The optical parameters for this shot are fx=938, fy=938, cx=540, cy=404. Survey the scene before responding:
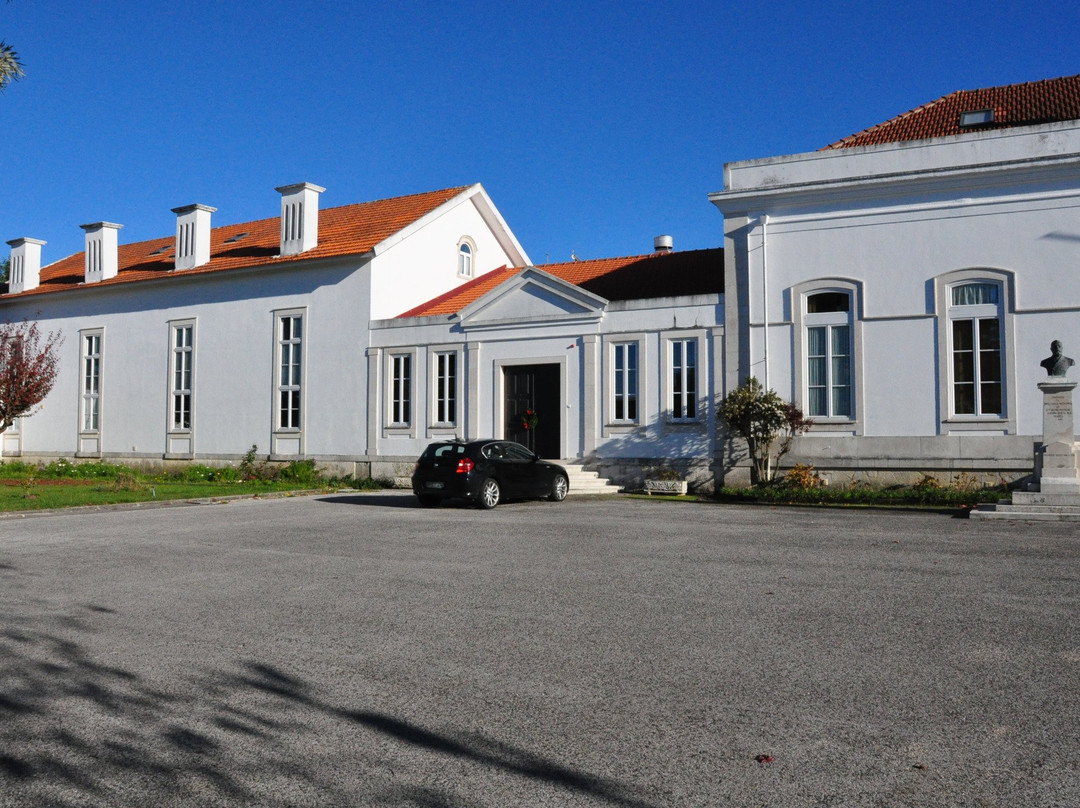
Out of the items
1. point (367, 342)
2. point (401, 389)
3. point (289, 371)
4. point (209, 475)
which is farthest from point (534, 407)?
point (209, 475)

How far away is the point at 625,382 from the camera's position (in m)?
23.1

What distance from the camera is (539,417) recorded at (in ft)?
80.1

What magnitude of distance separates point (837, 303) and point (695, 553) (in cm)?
1172

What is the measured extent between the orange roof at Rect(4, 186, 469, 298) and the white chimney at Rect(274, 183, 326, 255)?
14.0 inches

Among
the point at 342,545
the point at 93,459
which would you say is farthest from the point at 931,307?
the point at 93,459

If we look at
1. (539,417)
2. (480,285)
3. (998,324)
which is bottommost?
(539,417)

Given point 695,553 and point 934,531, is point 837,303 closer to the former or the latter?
point 934,531

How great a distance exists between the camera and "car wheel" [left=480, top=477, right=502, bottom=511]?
18328mm

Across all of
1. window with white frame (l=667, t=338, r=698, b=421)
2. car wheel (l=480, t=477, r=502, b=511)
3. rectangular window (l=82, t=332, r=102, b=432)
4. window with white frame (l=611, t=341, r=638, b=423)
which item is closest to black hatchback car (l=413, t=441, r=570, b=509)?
car wheel (l=480, t=477, r=502, b=511)

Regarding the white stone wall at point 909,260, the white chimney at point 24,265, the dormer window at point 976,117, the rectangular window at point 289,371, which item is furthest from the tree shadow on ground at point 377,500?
the white chimney at point 24,265

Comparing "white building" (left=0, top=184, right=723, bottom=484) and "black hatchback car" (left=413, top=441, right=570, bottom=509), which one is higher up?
"white building" (left=0, top=184, right=723, bottom=484)

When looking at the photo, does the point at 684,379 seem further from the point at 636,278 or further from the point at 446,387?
the point at 446,387

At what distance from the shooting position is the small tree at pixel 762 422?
2055cm

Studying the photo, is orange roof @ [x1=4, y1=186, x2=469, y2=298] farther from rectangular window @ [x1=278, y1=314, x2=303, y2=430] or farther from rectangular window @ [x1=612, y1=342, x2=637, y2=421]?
rectangular window @ [x1=612, y1=342, x2=637, y2=421]
